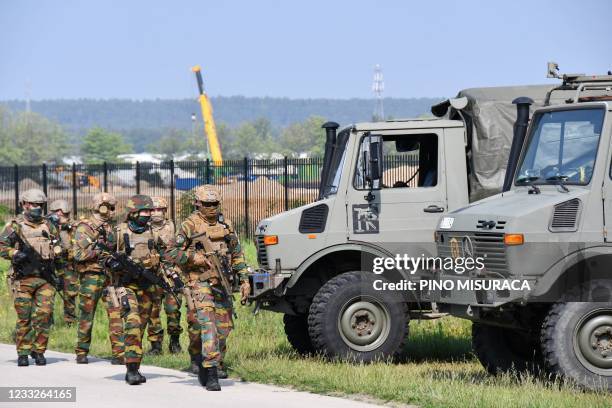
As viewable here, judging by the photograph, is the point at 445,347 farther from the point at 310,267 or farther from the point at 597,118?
the point at 597,118

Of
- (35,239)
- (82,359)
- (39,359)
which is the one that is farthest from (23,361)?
(35,239)

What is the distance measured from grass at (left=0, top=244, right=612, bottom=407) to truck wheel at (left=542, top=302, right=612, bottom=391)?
0.64 ft

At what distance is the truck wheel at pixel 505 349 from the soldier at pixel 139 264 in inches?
144

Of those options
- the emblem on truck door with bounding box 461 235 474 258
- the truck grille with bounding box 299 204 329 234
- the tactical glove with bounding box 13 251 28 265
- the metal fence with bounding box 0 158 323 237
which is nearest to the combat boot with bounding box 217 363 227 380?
the truck grille with bounding box 299 204 329 234

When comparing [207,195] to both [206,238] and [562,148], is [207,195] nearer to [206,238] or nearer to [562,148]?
[206,238]

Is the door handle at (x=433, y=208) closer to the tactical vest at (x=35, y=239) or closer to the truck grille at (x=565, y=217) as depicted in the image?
the truck grille at (x=565, y=217)

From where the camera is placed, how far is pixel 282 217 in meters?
15.4

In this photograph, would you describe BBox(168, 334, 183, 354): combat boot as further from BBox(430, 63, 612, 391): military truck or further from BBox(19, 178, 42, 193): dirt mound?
BBox(19, 178, 42, 193): dirt mound

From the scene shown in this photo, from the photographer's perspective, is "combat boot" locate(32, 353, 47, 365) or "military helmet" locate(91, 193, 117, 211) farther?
"military helmet" locate(91, 193, 117, 211)

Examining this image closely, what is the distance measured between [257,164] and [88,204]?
8778 mm

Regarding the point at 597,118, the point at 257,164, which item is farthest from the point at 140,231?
the point at 257,164

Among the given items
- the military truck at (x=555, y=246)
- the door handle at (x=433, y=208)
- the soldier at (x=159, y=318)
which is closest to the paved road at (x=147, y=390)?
the soldier at (x=159, y=318)

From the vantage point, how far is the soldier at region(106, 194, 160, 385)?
45.4 feet

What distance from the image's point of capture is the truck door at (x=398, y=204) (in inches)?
600
